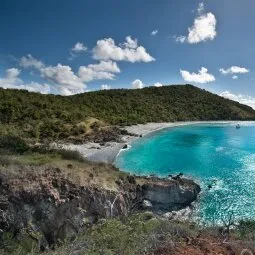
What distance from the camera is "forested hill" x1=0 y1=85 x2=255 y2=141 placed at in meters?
67.2

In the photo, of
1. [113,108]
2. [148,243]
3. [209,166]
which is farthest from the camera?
[113,108]

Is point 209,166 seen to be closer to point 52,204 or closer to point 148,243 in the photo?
point 52,204

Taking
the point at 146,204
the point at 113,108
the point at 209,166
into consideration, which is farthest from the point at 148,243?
the point at 113,108

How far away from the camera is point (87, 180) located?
86.7 ft

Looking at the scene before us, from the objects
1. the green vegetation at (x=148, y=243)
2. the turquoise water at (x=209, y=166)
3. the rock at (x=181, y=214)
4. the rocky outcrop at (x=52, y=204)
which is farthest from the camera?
the turquoise water at (x=209, y=166)

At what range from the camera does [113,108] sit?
11244cm

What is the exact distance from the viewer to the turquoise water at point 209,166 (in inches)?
1215

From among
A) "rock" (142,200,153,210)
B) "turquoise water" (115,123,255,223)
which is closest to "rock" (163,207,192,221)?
"turquoise water" (115,123,255,223)

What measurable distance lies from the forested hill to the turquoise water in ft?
61.5

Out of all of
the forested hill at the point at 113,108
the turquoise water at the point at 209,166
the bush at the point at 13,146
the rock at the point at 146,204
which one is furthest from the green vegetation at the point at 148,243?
the forested hill at the point at 113,108

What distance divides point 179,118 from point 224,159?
256 ft

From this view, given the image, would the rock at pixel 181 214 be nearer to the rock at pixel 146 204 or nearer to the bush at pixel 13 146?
the rock at pixel 146 204

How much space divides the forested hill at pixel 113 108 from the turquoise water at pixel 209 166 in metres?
18.8

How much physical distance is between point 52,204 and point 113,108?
89.9 m
